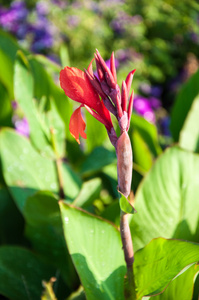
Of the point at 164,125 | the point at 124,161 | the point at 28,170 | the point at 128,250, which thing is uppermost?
the point at 124,161

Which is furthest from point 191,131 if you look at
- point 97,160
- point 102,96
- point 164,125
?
point 164,125

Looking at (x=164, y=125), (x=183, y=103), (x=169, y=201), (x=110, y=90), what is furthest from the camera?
(x=164, y=125)

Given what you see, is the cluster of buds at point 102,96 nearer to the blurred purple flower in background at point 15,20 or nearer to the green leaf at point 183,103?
the green leaf at point 183,103

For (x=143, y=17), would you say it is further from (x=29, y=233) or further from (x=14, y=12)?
(x=29, y=233)

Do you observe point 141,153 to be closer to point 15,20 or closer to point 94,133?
point 94,133

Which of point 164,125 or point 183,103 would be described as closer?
point 183,103
